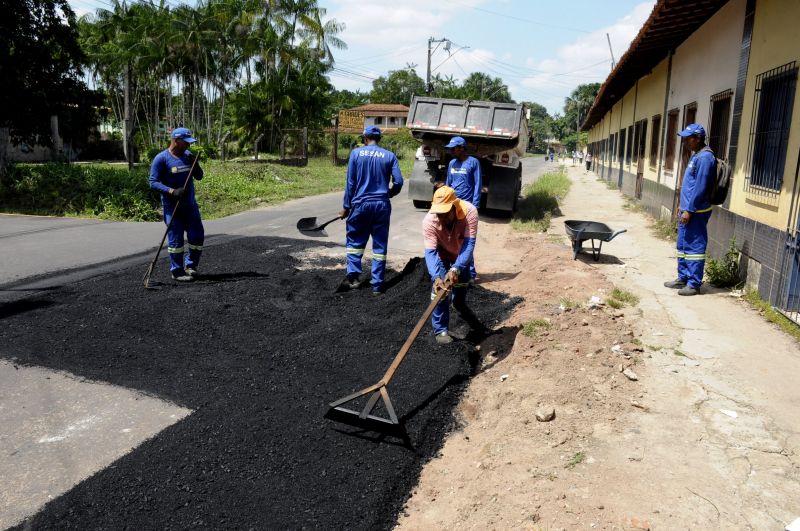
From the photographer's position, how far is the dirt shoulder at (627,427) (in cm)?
260

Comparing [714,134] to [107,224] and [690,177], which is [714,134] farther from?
[107,224]

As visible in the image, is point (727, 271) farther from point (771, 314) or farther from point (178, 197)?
point (178, 197)

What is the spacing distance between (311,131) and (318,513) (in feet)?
104

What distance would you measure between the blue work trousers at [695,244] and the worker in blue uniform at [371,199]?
9.90 ft

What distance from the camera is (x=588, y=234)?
7.23 meters

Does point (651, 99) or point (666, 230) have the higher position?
point (651, 99)

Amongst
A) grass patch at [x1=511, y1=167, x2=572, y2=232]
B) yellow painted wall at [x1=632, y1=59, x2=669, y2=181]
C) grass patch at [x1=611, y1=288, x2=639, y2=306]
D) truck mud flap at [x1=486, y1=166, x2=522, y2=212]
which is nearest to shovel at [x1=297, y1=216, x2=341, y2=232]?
grass patch at [x1=611, y1=288, x2=639, y2=306]

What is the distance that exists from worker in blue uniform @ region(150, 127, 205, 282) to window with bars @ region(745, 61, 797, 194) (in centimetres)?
593

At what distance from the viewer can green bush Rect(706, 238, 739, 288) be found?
6055mm

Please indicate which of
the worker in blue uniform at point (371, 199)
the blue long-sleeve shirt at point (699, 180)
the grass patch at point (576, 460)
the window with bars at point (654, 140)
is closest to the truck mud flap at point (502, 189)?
the window with bars at point (654, 140)

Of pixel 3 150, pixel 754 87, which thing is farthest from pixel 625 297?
pixel 3 150

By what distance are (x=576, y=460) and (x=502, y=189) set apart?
9133 millimetres

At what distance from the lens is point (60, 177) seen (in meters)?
13.4

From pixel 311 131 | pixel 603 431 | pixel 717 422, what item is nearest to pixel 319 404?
pixel 603 431
